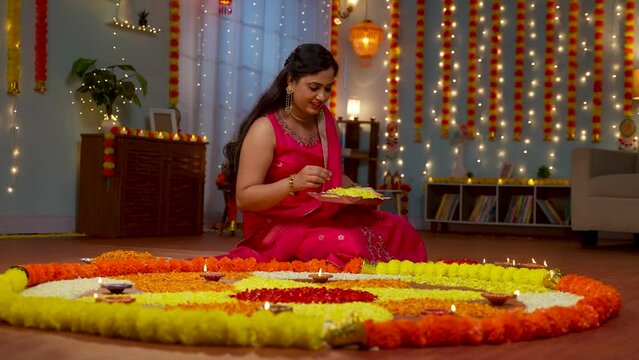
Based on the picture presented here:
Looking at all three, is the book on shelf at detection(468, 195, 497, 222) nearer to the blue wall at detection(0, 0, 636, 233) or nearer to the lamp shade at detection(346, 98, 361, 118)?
the blue wall at detection(0, 0, 636, 233)

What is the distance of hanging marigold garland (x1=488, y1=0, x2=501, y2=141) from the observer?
8547 mm

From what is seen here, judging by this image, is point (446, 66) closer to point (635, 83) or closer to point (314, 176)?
Answer: point (635, 83)

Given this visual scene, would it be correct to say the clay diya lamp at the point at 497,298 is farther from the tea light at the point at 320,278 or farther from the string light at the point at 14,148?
the string light at the point at 14,148

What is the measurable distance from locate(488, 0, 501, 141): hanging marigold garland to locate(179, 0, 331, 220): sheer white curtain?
2.20 m

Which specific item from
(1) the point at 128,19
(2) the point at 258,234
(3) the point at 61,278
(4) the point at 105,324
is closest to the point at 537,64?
(1) the point at 128,19

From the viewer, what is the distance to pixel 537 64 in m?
8.45

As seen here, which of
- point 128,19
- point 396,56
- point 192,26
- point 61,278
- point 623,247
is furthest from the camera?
point 396,56

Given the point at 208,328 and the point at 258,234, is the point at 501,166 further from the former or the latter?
the point at 208,328

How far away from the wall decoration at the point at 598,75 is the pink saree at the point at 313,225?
5044 millimetres

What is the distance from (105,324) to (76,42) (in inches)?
204

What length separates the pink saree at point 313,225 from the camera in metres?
3.39

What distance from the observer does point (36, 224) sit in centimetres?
620

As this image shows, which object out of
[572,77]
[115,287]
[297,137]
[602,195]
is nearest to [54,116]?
[297,137]

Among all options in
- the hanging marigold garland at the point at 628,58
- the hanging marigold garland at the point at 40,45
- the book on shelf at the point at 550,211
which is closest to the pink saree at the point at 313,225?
the hanging marigold garland at the point at 40,45
